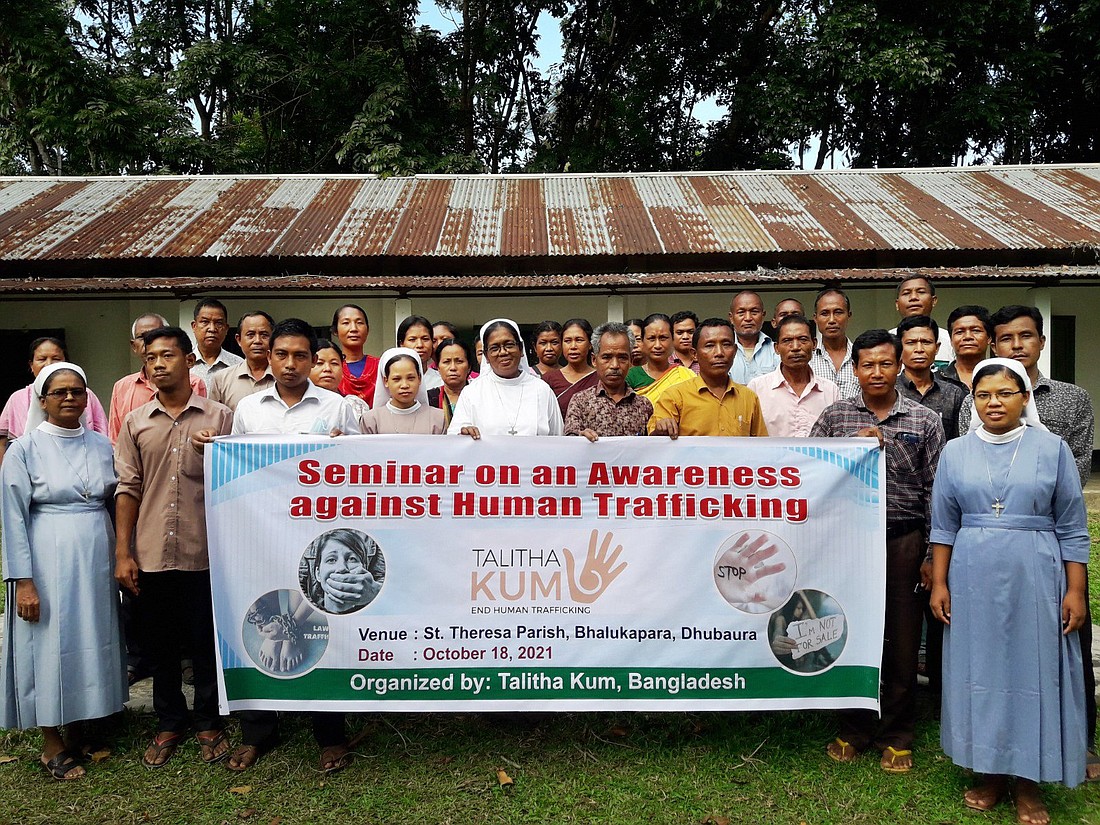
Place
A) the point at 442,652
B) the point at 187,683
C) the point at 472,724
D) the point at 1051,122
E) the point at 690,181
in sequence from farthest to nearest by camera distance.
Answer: the point at 1051,122 → the point at 690,181 → the point at 187,683 → the point at 472,724 → the point at 442,652

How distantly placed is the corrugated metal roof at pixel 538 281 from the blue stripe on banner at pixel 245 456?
686cm

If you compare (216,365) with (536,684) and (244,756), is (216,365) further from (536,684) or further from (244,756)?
(536,684)

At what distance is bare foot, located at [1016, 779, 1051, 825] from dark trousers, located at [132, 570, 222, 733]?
3.13m

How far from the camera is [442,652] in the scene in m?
3.03

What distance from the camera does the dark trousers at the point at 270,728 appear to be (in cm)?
310

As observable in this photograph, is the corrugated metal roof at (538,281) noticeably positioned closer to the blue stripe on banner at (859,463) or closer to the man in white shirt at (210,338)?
the man in white shirt at (210,338)

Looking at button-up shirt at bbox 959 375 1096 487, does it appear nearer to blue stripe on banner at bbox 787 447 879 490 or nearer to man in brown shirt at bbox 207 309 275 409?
blue stripe on banner at bbox 787 447 879 490

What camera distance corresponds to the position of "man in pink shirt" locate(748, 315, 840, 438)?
3.73 m

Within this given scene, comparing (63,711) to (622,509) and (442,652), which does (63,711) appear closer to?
(442,652)

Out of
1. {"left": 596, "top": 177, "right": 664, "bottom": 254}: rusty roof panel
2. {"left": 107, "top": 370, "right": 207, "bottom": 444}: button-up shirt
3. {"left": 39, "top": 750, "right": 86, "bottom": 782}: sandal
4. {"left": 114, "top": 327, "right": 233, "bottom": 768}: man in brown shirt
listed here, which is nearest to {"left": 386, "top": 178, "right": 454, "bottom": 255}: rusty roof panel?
{"left": 596, "top": 177, "right": 664, "bottom": 254}: rusty roof panel

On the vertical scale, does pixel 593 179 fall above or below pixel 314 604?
above

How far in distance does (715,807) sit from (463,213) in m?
10.4

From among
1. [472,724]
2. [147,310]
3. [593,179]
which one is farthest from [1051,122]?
[472,724]

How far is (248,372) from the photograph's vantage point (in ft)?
13.0
